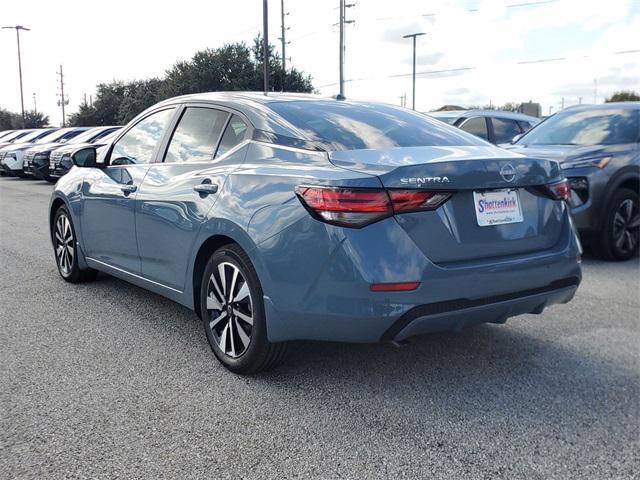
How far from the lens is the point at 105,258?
16.4 feet

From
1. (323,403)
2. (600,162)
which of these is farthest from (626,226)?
(323,403)

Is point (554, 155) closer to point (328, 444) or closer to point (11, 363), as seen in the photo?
point (328, 444)

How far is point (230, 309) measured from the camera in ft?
11.7

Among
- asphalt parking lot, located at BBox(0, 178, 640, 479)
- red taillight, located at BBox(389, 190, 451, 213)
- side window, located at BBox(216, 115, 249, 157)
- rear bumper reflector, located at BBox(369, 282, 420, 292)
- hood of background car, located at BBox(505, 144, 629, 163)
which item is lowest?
asphalt parking lot, located at BBox(0, 178, 640, 479)

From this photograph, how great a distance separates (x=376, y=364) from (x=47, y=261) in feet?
14.7

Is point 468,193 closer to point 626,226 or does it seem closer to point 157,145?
point 157,145

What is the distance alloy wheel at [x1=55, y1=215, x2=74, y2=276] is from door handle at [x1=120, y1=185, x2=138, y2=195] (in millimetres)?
1295

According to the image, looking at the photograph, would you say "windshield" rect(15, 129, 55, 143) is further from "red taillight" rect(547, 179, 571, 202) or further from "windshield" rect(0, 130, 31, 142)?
"red taillight" rect(547, 179, 571, 202)

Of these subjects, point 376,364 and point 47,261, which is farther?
point 47,261

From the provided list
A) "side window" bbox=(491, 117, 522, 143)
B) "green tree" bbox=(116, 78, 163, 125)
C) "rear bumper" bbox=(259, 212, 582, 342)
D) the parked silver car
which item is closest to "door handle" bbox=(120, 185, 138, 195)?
"rear bumper" bbox=(259, 212, 582, 342)

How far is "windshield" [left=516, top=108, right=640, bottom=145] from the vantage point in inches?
282

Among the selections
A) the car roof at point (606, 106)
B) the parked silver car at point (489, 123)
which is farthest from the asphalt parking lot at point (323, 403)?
the parked silver car at point (489, 123)

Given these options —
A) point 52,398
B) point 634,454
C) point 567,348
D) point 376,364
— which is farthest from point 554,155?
point 52,398

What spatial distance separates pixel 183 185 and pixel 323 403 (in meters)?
1.62
